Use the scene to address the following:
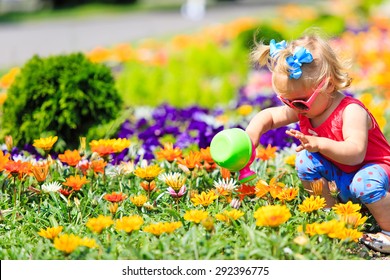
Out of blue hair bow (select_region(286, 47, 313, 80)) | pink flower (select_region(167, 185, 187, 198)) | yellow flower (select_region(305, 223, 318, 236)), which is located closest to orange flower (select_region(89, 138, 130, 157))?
pink flower (select_region(167, 185, 187, 198))

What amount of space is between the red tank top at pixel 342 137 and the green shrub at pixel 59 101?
1.75 metres

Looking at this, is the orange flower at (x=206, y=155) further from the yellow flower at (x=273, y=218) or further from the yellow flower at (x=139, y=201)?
the yellow flower at (x=273, y=218)

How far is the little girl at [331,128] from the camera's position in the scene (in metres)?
2.99

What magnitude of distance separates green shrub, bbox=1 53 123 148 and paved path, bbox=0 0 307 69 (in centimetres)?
481

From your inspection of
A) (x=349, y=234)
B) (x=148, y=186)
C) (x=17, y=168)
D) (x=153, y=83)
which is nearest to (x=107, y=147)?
(x=148, y=186)

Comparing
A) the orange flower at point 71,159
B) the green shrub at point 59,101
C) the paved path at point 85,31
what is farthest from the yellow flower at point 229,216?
the paved path at point 85,31

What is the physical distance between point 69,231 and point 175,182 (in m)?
0.52

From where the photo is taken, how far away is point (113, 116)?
15.3 feet

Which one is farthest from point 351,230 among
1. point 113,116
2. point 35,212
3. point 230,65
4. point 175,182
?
point 230,65

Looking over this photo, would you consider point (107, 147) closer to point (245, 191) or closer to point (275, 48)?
point (245, 191)

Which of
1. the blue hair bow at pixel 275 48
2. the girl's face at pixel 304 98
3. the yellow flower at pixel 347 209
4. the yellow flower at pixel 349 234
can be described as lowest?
the yellow flower at pixel 349 234

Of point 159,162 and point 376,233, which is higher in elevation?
point 159,162

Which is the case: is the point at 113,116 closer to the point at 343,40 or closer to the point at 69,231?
the point at 69,231

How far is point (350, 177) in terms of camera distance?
323cm
